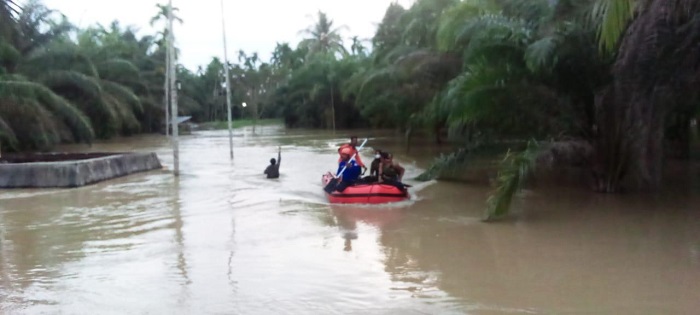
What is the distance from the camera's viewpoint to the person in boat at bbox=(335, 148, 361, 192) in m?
13.2

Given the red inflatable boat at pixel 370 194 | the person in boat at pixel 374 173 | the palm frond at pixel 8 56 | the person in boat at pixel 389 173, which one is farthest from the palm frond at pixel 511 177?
the palm frond at pixel 8 56

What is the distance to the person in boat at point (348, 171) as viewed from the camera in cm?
1319

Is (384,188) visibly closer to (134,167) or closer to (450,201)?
(450,201)

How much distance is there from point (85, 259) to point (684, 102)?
362 inches

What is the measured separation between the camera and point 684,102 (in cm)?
1126

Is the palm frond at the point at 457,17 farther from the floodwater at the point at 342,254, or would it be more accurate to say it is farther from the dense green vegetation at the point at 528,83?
the floodwater at the point at 342,254

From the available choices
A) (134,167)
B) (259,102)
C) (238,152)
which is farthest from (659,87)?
(259,102)

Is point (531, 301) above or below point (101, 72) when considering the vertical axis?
below

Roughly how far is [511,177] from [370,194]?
130 inches

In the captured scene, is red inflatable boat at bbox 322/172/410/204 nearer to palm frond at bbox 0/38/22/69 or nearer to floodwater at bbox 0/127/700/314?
floodwater at bbox 0/127/700/314

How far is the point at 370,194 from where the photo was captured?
501 inches

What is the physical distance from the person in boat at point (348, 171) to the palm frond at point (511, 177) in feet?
10.7

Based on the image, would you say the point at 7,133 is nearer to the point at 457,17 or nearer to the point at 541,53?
the point at 457,17

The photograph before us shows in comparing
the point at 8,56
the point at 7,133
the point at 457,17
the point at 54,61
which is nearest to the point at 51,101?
the point at 8,56
